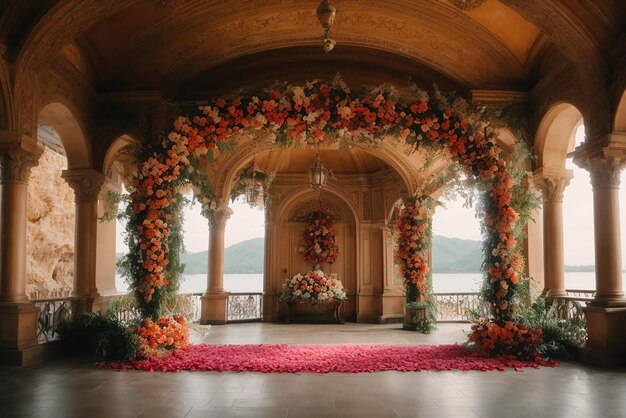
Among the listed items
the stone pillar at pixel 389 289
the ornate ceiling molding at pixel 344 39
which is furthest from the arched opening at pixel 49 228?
the stone pillar at pixel 389 289

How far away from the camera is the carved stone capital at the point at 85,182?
9.80 metres

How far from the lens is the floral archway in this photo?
835 cm

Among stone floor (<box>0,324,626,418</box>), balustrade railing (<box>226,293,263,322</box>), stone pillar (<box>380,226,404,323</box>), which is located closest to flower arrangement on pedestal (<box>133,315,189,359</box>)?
stone floor (<box>0,324,626,418</box>)

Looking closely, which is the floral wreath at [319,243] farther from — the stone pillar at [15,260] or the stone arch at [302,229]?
the stone pillar at [15,260]

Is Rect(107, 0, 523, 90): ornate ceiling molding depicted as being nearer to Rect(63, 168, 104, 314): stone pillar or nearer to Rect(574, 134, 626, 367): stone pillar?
Rect(63, 168, 104, 314): stone pillar

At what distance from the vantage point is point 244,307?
15656 mm

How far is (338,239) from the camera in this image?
1670 centimetres

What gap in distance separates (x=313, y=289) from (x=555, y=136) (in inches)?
300

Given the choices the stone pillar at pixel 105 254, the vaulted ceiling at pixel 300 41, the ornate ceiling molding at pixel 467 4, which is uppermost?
the ornate ceiling molding at pixel 467 4

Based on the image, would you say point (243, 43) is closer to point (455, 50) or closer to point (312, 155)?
point (455, 50)

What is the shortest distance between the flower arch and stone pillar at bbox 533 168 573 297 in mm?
1031

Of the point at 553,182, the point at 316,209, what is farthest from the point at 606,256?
the point at 316,209

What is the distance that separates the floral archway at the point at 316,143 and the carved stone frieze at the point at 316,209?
26.3 feet

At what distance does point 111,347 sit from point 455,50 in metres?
7.25
